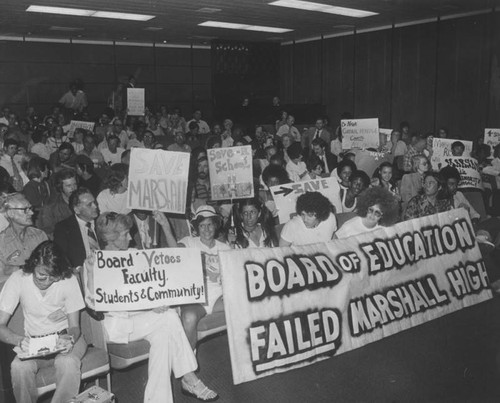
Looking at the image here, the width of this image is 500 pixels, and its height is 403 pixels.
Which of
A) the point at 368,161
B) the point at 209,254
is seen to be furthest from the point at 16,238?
the point at 368,161

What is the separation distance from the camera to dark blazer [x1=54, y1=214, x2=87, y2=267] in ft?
16.8

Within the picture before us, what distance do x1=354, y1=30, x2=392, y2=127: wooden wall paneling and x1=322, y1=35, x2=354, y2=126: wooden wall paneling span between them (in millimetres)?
271

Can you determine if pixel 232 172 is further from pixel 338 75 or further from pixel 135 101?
pixel 338 75

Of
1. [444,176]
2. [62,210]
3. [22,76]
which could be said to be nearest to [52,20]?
[22,76]

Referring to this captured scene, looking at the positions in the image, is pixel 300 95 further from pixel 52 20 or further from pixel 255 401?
pixel 255 401

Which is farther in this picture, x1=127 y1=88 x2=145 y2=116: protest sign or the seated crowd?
x1=127 y1=88 x2=145 y2=116: protest sign

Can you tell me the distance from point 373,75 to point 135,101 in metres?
7.18

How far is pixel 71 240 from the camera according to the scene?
17.0ft

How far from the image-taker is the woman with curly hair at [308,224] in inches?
213

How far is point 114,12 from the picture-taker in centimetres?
1301

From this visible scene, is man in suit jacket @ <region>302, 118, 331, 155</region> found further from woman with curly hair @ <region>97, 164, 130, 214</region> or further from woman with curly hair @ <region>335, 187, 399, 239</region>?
woman with curly hair @ <region>335, 187, 399, 239</region>

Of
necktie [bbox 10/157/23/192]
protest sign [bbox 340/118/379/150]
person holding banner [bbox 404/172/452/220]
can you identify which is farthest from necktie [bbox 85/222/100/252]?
protest sign [bbox 340/118/379/150]

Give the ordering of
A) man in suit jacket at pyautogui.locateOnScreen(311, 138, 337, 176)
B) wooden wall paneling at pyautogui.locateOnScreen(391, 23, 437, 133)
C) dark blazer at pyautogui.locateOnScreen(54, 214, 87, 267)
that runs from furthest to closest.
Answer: wooden wall paneling at pyautogui.locateOnScreen(391, 23, 437, 133)
man in suit jacket at pyautogui.locateOnScreen(311, 138, 337, 176)
dark blazer at pyautogui.locateOnScreen(54, 214, 87, 267)

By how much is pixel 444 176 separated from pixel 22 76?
50.1 ft
